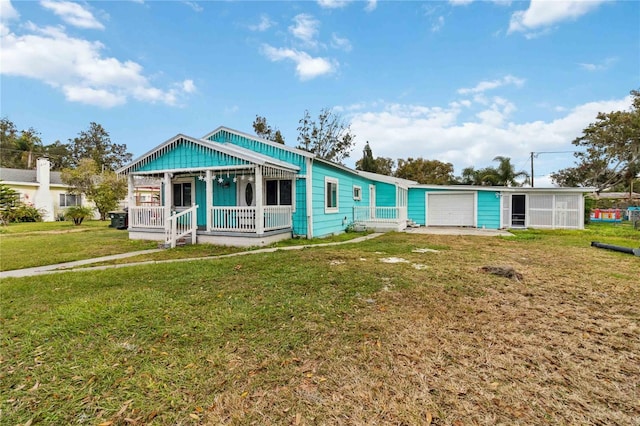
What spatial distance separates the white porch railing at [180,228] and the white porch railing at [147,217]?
816 mm

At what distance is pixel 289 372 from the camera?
262 cm

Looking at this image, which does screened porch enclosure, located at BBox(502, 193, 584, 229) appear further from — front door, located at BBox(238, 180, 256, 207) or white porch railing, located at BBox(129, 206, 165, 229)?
white porch railing, located at BBox(129, 206, 165, 229)

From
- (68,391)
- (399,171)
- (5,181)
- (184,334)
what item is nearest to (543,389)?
(184,334)

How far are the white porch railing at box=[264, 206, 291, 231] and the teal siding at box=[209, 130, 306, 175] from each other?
5.21ft

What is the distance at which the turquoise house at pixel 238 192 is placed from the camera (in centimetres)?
1001

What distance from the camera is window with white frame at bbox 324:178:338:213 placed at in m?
12.4

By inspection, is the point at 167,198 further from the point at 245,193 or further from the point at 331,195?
the point at 331,195

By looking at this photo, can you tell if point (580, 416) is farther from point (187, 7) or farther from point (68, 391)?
point (187, 7)

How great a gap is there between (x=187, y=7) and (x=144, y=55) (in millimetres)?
5134

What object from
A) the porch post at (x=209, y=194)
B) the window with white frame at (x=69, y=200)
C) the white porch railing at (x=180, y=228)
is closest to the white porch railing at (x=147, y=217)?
the white porch railing at (x=180, y=228)

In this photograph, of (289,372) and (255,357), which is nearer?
(289,372)

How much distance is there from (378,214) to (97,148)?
47.9 m

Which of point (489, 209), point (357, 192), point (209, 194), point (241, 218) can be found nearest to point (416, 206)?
point (489, 209)

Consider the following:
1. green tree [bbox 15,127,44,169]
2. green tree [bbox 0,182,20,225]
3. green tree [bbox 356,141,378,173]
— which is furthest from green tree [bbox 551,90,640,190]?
green tree [bbox 15,127,44,169]
